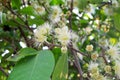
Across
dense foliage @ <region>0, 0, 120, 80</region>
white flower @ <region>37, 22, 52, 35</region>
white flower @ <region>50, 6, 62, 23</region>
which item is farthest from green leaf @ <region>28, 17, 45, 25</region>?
white flower @ <region>37, 22, 52, 35</region>

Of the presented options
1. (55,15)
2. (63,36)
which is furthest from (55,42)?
(55,15)

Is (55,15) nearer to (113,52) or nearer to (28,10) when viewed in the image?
(28,10)

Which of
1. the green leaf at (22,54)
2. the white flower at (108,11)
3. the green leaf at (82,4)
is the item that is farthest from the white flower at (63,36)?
the white flower at (108,11)

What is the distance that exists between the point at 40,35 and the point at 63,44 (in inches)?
3.3

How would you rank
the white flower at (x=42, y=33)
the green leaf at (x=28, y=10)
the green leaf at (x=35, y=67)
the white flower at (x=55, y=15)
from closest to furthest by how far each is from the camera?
the green leaf at (x=35, y=67) → the white flower at (x=42, y=33) → the white flower at (x=55, y=15) → the green leaf at (x=28, y=10)

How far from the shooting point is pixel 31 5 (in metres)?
1.39

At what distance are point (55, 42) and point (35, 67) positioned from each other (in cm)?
16

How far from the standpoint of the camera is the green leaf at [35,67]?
3.36 ft

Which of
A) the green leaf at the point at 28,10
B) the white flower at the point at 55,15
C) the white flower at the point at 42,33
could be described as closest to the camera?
the white flower at the point at 42,33

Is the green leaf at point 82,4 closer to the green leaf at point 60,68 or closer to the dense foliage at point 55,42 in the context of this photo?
the dense foliage at point 55,42

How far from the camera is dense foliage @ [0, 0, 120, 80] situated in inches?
42.7

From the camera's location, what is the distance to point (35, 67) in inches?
41.8

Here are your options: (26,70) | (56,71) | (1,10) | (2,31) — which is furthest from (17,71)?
(2,31)

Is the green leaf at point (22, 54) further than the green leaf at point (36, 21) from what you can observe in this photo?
No
